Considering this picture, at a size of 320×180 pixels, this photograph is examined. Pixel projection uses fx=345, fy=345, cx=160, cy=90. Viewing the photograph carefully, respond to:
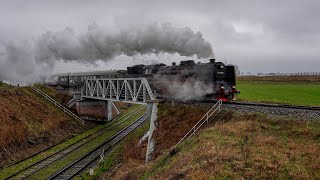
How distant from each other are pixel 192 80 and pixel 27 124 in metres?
18.4

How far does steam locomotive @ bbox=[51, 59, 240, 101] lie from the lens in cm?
2723

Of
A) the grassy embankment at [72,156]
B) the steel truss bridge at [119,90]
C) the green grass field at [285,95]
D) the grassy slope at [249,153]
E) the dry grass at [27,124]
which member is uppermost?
the steel truss bridge at [119,90]

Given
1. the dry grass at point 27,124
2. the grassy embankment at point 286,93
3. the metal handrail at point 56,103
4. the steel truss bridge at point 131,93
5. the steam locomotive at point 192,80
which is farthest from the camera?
the metal handrail at point 56,103

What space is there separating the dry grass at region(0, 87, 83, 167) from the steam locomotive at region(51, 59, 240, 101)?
1157cm

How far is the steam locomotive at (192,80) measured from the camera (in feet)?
89.4

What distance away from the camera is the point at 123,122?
157ft

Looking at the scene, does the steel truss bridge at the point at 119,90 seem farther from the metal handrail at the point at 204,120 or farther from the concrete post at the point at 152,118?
the metal handrail at the point at 204,120

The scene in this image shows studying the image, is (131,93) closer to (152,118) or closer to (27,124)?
(152,118)

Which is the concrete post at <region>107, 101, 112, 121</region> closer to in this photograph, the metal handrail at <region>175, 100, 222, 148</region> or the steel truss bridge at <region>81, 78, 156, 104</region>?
the steel truss bridge at <region>81, 78, 156, 104</region>

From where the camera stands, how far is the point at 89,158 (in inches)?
1145

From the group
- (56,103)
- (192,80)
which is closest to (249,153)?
(192,80)

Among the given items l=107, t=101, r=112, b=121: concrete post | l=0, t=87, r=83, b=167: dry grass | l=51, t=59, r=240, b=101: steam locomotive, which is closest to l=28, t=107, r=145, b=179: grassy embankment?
l=0, t=87, r=83, b=167: dry grass

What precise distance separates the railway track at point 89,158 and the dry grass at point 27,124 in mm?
5288

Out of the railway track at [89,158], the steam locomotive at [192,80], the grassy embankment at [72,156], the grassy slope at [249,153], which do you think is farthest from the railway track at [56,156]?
the grassy slope at [249,153]
